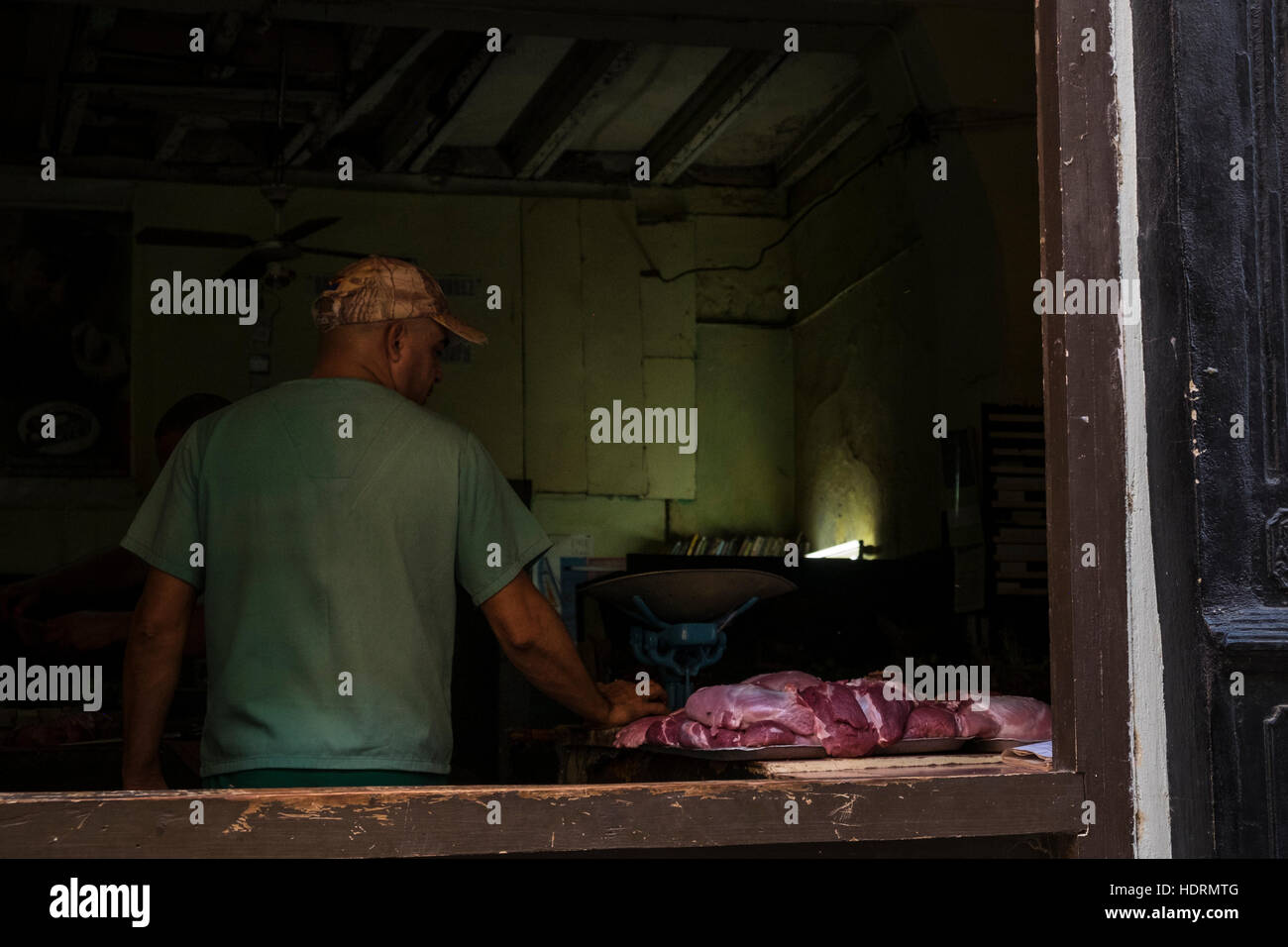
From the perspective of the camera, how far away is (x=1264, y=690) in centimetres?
272

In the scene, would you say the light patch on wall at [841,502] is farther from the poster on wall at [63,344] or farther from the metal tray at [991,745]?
the metal tray at [991,745]

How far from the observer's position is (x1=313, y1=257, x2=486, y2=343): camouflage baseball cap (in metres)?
3.69

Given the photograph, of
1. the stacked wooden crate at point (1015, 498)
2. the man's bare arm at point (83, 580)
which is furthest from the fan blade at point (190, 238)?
the stacked wooden crate at point (1015, 498)

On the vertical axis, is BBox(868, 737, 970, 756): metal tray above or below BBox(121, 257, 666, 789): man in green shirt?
below

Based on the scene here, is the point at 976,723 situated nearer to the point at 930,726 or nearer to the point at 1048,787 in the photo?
the point at 930,726

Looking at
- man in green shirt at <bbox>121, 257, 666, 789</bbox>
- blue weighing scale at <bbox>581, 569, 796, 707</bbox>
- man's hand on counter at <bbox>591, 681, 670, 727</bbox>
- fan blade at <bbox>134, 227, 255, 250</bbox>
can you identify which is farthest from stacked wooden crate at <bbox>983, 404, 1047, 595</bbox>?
fan blade at <bbox>134, 227, 255, 250</bbox>

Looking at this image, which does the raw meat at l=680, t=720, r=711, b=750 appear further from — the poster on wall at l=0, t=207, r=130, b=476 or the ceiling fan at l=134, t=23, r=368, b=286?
the poster on wall at l=0, t=207, r=130, b=476

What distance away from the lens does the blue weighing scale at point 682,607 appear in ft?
14.3

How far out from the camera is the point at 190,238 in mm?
9992

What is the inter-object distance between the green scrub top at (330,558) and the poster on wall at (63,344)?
7106 millimetres

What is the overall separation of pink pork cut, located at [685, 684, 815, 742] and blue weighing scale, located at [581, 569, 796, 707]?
660 millimetres

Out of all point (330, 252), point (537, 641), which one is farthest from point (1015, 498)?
point (330, 252)

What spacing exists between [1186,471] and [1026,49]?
511cm

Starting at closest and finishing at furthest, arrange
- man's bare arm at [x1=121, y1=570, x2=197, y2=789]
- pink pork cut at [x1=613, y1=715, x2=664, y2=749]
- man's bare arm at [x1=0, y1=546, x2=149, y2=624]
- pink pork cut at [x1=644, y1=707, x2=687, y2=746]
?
man's bare arm at [x1=121, y1=570, x2=197, y2=789]
pink pork cut at [x1=644, y1=707, x2=687, y2=746]
pink pork cut at [x1=613, y1=715, x2=664, y2=749]
man's bare arm at [x1=0, y1=546, x2=149, y2=624]
